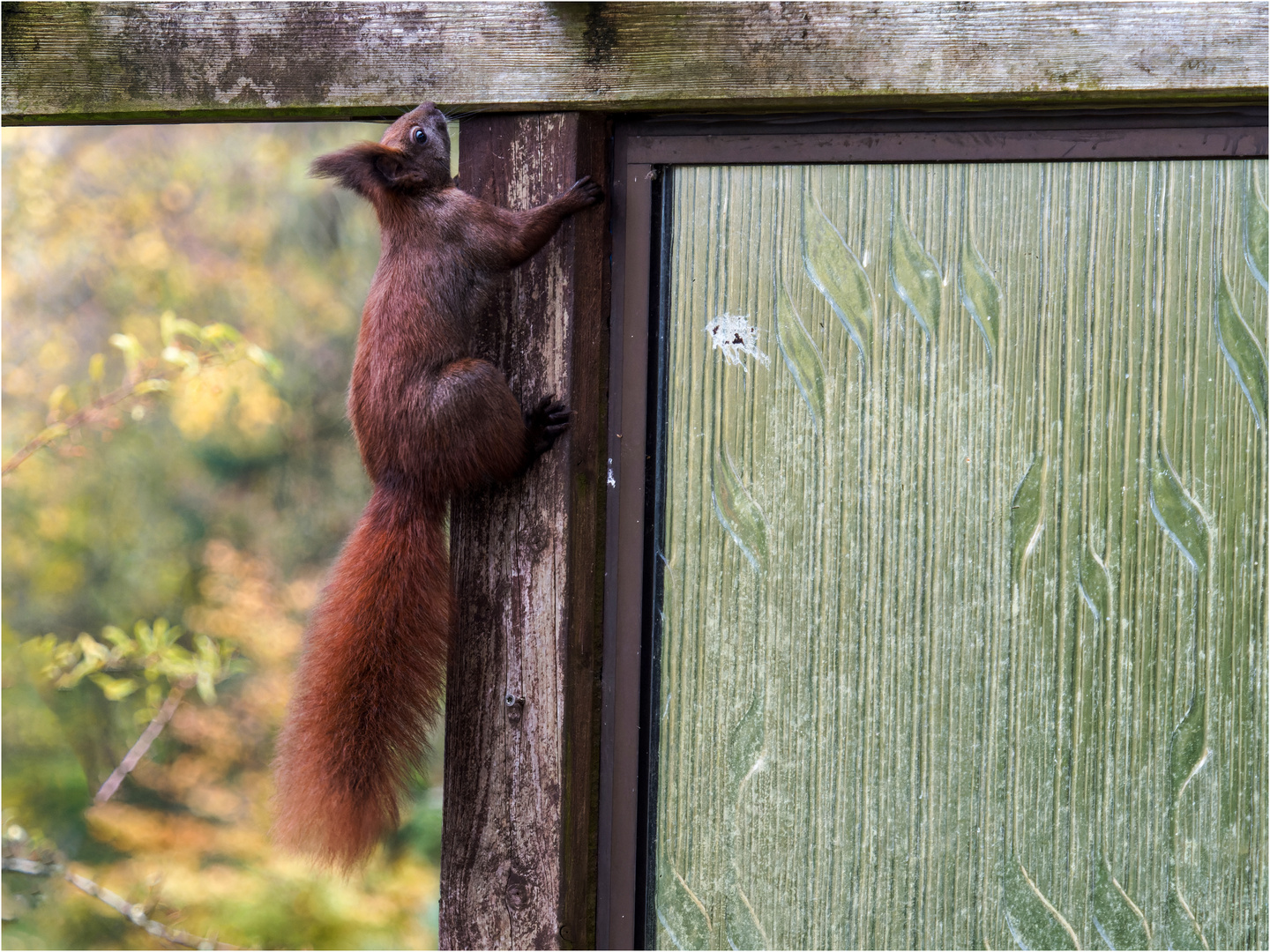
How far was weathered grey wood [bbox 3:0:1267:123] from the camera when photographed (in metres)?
1.60

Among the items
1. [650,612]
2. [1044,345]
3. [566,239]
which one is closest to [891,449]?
[1044,345]

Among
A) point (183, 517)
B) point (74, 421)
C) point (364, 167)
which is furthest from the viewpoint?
point (183, 517)

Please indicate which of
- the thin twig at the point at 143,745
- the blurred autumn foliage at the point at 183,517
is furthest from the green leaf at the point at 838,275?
the blurred autumn foliage at the point at 183,517

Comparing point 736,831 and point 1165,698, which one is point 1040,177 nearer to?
point 1165,698

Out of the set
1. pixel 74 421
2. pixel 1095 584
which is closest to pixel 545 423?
pixel 1095 584

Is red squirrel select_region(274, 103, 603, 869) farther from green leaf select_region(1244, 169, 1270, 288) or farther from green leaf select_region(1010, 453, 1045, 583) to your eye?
green leaf select_region(1244, 169, 1270, 288)

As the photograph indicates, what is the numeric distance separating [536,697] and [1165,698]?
1.05m

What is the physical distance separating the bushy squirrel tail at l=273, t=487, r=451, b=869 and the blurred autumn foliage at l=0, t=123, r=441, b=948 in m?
3.60

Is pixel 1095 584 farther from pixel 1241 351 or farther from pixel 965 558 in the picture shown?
pixel 1241 351

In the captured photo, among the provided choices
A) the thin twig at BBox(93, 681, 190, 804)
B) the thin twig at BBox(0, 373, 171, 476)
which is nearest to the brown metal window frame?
the thin twig at BBox(0, 373, 171, 476)

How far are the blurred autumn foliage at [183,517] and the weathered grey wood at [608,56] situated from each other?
3.24 m

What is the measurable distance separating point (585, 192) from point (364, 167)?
1.42ft

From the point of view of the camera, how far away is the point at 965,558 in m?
1.69

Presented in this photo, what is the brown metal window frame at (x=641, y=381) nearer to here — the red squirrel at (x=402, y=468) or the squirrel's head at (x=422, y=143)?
the red squirrel at (x=402, y=468)
